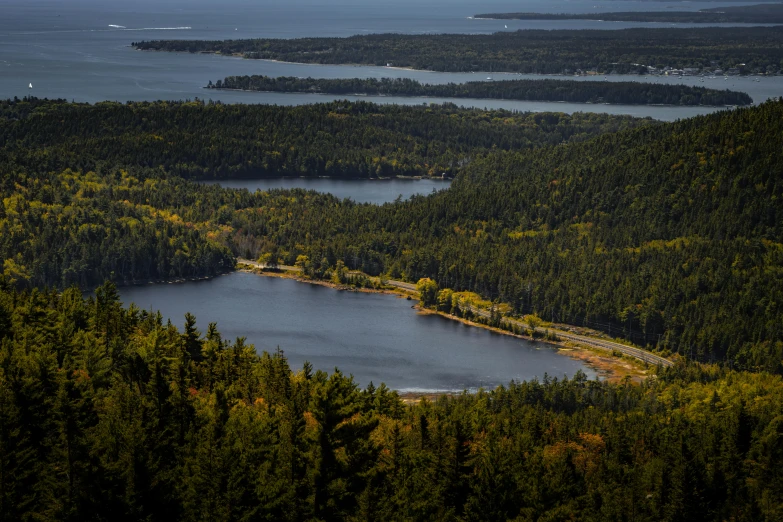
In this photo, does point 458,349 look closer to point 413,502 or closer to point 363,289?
point 363,289

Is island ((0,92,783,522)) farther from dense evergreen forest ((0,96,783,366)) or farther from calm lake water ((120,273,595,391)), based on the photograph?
calm lake water ((120,273,595,391))

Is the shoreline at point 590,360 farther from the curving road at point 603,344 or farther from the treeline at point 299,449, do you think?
the treeline at point 299,449

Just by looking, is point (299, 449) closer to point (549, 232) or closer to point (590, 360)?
point (590, 360)

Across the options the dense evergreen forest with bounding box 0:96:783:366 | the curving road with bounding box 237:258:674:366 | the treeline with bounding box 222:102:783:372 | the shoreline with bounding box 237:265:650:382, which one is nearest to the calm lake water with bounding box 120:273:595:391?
the shoreline with bounding box 237:265:650:382

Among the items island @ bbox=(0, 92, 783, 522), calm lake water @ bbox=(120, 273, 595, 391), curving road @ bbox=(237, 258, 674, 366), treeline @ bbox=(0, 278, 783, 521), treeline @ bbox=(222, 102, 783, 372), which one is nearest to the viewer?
treeline @ bbox=(0, 278, 783, 521)

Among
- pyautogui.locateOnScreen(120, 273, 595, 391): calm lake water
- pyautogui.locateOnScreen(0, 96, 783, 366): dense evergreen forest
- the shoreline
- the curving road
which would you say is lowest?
pyautogui.locateOnScreen(120, 273, 595, 391): calm lake water

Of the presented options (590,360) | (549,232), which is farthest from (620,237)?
(590,360)

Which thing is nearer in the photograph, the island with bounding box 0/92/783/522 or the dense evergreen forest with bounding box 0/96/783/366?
the island with bounding box 0/92/783/522
